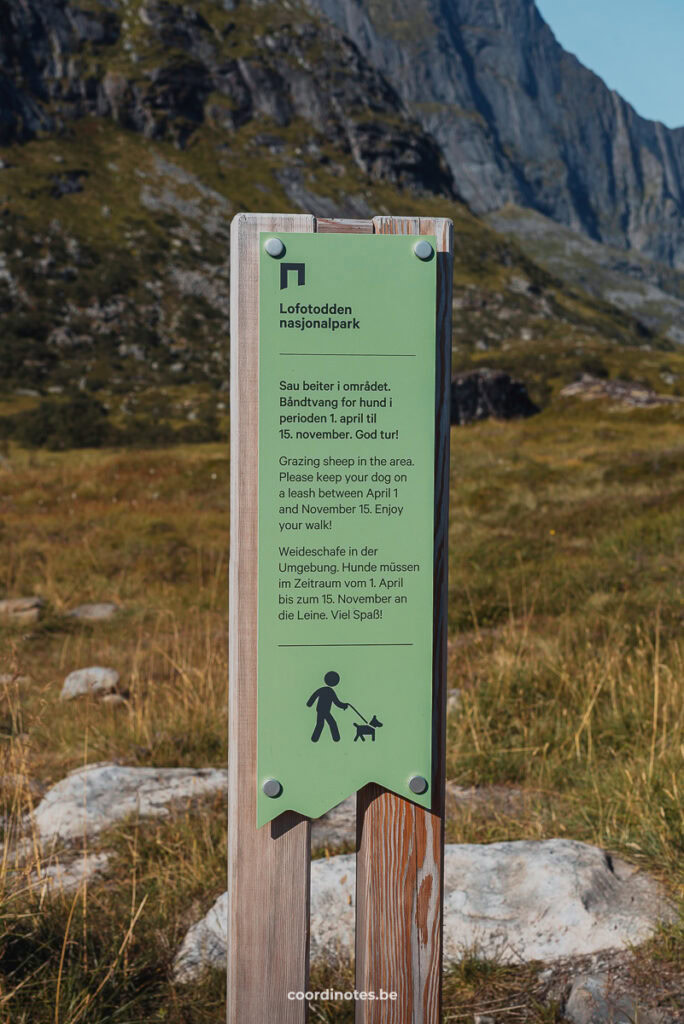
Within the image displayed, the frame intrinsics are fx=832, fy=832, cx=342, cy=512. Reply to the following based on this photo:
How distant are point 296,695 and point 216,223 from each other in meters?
87.2

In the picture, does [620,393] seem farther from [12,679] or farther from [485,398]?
[12,679]

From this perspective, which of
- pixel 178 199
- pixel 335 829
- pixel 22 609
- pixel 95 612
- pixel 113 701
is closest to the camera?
pixel 335 829

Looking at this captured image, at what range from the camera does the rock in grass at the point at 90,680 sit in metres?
5.93

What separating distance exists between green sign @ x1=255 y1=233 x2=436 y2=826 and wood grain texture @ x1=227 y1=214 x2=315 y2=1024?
0.04 m

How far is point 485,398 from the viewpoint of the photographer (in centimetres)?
2728

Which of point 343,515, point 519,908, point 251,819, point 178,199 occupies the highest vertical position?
point 178,199

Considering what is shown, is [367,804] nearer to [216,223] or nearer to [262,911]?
[262,911]

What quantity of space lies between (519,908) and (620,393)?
25.7 metres

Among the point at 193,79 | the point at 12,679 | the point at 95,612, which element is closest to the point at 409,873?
the point at 12,679

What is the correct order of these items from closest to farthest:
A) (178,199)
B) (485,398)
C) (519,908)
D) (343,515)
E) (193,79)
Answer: (343,515) < (519,908) < (485,398) < (178,199) < (193,79)

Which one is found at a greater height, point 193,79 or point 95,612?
point 193,79

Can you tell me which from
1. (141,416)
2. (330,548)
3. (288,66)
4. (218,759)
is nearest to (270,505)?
(330,548)

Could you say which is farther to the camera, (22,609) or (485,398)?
(485,398)

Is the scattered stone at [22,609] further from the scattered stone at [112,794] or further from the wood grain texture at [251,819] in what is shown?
the wood grain texture at [251,819]
